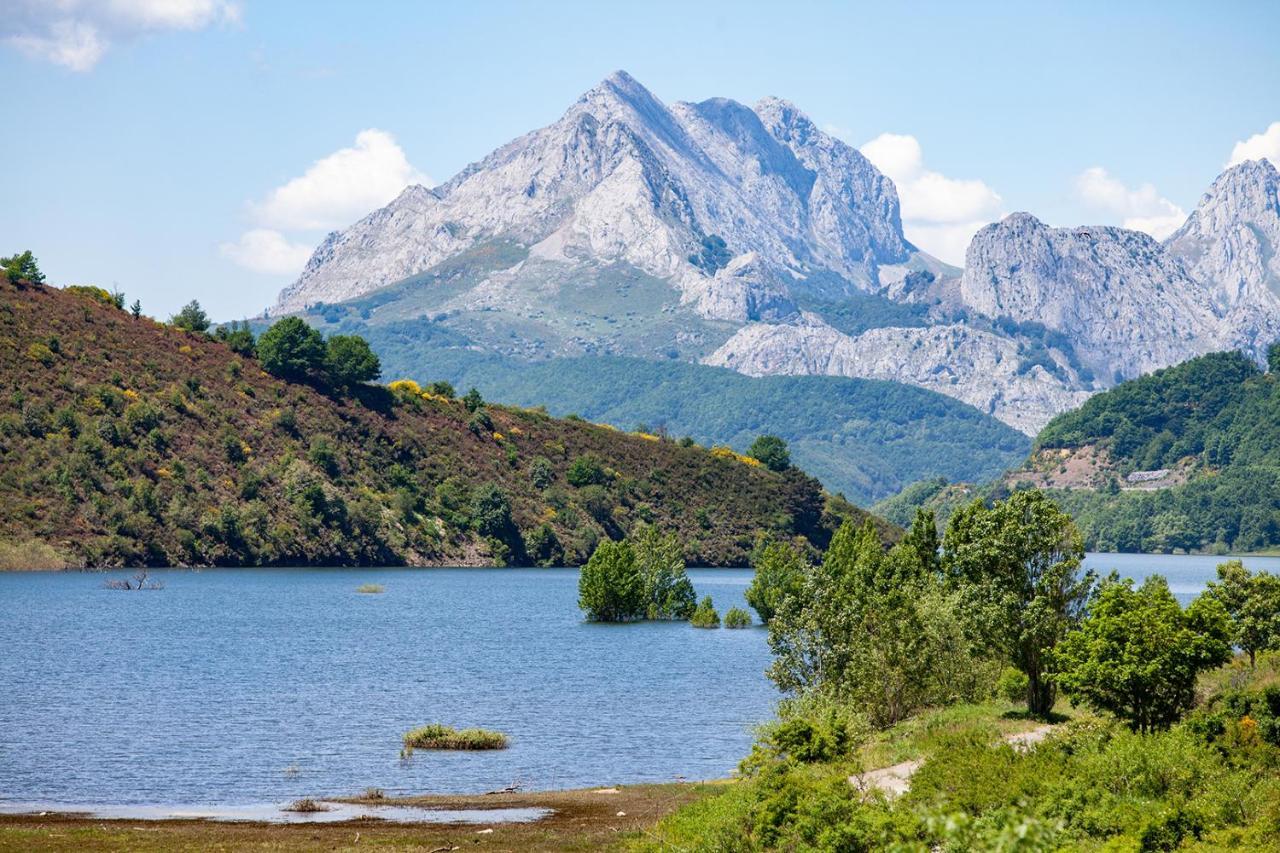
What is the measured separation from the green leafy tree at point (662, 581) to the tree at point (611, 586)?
173 inches

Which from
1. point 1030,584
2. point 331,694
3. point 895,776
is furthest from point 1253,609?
point 331,694

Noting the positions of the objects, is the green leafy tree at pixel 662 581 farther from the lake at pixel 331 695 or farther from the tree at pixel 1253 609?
the tree at pixel 1253 609

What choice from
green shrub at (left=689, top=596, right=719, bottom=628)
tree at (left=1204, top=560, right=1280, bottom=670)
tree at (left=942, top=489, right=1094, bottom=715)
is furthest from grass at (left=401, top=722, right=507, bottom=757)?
green shrub at (left=689, top=596, right=719, bottom=628)

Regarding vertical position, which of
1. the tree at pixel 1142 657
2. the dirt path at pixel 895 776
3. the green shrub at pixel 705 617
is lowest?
the dirt path at pixel 895 776

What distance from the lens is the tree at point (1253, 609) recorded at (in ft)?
237

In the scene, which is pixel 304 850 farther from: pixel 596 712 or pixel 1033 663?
pixel 596 712

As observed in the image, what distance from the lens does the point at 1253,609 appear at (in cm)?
7306

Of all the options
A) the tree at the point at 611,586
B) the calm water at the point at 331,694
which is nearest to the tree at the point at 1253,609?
the calm water at the point at 331,694

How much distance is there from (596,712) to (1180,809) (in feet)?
149

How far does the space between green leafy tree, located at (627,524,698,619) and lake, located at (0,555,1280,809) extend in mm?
6666

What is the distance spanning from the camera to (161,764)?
61.5 meters

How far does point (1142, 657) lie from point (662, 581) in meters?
97.9

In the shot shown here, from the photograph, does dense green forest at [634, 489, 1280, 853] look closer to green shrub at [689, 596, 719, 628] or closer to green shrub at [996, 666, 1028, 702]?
green shrub at [996, 666, 1028, 702]

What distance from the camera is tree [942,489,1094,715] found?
60562 millimetres
